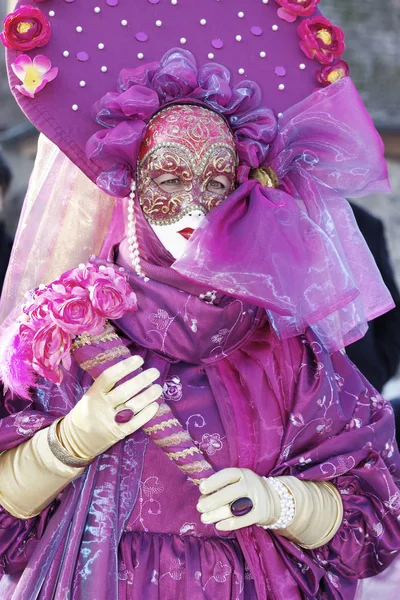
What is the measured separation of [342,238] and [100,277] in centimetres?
56

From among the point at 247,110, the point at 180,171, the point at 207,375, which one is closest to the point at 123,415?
the point at 207,375

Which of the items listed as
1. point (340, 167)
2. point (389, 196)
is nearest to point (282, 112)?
point (340, 167)

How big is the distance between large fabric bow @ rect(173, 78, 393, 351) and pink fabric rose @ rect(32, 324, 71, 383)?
0.85ft

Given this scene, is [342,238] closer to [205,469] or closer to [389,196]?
[205,469]

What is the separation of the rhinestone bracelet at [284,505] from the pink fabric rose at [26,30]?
0.99m

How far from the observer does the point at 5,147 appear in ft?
19.6

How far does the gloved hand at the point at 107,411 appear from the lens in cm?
191

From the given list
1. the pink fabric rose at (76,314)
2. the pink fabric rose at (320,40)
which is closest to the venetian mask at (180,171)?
the pink fabric rose at (76,314)

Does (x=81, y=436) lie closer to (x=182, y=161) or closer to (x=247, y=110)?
(x=182, y=161)

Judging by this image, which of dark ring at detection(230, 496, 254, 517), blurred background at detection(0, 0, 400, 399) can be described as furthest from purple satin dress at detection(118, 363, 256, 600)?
blurred background at detection(0, 0, 400, 399)

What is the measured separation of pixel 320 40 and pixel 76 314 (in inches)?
34.2

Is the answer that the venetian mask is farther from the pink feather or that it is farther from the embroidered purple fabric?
the pink feather

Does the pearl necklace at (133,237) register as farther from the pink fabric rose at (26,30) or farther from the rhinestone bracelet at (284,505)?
the rhinestone bracelet at (284,505)

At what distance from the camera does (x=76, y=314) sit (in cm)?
189
